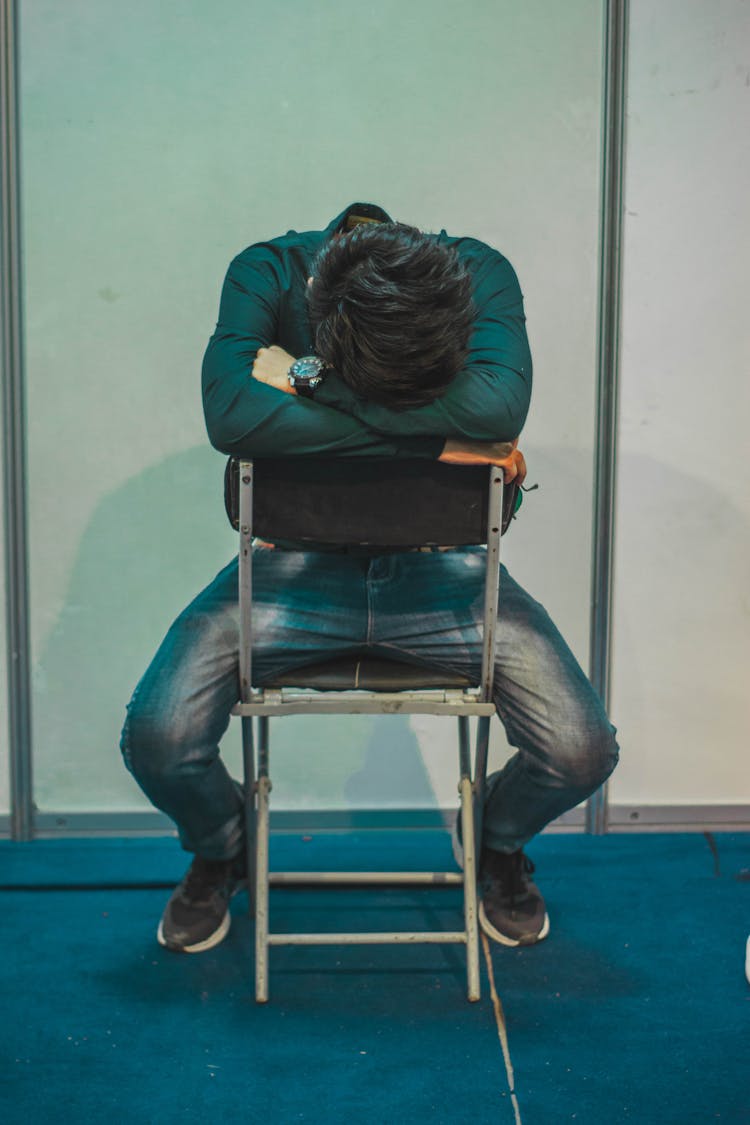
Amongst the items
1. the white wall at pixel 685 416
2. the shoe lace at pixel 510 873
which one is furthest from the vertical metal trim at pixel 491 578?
the white wall at pixel 685 416

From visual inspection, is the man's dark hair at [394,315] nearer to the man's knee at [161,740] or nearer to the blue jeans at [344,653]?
the blue jeans at [344,653]

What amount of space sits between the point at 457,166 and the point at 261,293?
88 cm

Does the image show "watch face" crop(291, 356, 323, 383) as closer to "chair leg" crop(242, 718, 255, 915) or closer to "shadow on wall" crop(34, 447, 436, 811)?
"chair leg" crop(242, 718, 255, 915)

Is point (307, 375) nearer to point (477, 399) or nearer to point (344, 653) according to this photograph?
point (477, 399)

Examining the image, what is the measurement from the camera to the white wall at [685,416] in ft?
9.12

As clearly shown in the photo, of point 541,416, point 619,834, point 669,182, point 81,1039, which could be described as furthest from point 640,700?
point 81,1039

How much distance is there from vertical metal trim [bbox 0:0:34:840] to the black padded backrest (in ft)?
3.98

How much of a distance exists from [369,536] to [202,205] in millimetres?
1304

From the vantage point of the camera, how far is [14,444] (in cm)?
282

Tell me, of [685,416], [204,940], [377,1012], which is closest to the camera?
[377,1012]

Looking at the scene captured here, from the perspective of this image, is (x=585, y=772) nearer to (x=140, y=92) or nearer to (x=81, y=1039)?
(x=81, y=1039)

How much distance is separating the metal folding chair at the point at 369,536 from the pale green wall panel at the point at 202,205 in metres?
0.89

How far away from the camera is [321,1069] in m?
1.79

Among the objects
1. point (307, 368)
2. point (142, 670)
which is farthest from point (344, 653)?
point (142, 670)
